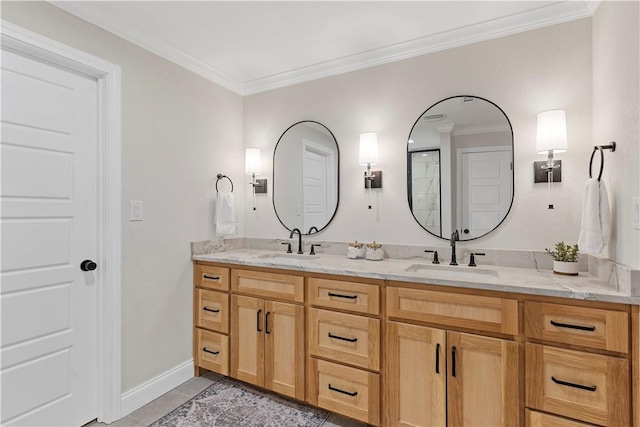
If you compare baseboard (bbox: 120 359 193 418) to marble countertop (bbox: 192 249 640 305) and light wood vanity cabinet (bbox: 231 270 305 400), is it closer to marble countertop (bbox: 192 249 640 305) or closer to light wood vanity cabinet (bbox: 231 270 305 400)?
light wood vanity cabinet (bbox: 231 270 305 400)

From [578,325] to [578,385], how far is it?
0.26 metres

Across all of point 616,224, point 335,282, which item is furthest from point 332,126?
point 616,224

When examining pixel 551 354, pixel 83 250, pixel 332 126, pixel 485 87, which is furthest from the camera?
pixel 332 126

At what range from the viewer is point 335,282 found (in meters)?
1.95

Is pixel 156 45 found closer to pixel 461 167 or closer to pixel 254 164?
pixel 254 164

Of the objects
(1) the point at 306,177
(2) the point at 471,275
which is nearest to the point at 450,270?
(2) the point at 471,275

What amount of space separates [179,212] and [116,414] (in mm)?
1331

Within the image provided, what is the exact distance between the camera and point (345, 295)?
1.92 meters

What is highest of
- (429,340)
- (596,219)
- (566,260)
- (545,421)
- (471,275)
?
(596,219)

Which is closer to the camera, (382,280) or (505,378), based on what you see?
(505,378)

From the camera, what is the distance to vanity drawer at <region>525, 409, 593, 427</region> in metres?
Result: 1.42

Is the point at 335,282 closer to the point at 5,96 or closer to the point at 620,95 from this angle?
the point at 620,95

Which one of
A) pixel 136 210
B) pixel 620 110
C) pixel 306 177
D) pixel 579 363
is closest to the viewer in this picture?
pixel 579 363

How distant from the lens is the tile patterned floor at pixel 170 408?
197cm
